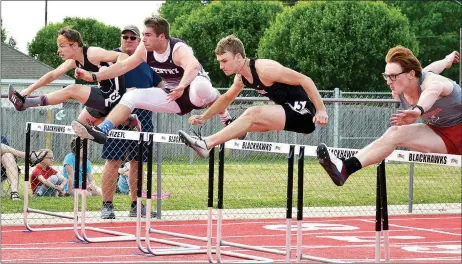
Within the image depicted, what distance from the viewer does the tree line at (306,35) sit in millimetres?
40812

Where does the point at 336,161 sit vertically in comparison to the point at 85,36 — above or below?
below

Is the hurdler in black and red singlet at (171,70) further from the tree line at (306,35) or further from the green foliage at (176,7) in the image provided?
the green foliage at (176,7)

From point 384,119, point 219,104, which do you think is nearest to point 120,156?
point 219,104

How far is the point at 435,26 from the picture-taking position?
63.7m

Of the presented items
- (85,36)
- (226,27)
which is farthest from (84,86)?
(85,36)

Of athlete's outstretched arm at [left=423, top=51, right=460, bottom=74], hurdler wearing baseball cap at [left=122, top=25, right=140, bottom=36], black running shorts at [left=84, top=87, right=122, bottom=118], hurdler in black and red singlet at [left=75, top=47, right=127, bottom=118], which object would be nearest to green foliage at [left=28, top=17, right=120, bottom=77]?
hurdler wearing baseball cap at [left=122, top=25, right=140, bottom=36]

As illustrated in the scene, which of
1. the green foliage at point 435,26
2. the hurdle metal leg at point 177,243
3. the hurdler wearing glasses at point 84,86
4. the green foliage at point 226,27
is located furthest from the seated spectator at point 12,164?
the green foliage at point 435,26

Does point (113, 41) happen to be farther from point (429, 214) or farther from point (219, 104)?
point (219, 104)

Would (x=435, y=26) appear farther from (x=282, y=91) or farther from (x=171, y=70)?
(x=282, y=91)

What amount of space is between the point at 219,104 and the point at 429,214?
6793mm

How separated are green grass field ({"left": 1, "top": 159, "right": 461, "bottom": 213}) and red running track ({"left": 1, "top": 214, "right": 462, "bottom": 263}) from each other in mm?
1876

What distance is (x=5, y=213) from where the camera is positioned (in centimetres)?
1401

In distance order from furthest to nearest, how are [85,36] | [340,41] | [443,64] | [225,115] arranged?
[85,36] → [340,41] → [225,115] → [443,64]

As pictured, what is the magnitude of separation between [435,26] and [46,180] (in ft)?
167
